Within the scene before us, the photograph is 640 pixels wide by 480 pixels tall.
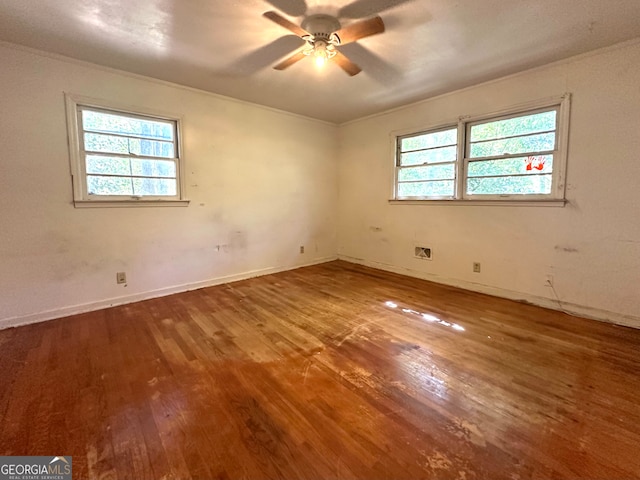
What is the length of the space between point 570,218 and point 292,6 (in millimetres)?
3386

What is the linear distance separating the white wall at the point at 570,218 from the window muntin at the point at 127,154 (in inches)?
132

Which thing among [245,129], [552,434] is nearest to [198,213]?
[245,129]

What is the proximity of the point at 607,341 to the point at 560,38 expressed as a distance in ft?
8.85

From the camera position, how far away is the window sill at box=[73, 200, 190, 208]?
3138 millimetres

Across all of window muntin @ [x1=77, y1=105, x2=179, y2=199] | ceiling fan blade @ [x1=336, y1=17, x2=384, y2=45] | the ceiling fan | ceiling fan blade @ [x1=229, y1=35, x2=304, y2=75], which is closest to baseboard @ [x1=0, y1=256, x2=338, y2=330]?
window muntin @ [x1=77, y1=105, x2=179, y2=199]

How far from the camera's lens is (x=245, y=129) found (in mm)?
4359

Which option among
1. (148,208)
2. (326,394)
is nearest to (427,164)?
(326,394)

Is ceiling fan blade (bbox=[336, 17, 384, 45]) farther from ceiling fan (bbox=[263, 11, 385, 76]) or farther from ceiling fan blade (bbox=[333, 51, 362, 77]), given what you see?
ceiling fan blade (bbox=[333, 51, 362, 77])

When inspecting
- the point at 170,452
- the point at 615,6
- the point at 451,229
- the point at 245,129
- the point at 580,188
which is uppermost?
the point at 615,6

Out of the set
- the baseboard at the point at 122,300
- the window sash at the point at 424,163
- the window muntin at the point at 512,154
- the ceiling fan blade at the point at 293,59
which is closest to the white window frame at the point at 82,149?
the baseboard at the point at 122,300

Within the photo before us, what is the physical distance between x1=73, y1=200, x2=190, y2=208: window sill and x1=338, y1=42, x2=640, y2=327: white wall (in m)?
3.32

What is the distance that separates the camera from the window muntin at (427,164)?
4101mm

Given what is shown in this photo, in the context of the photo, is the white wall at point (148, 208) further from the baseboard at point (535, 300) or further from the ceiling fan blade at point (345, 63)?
the ceiling fan blade at point (345, 63)

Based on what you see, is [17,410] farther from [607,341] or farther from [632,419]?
[607,341]
